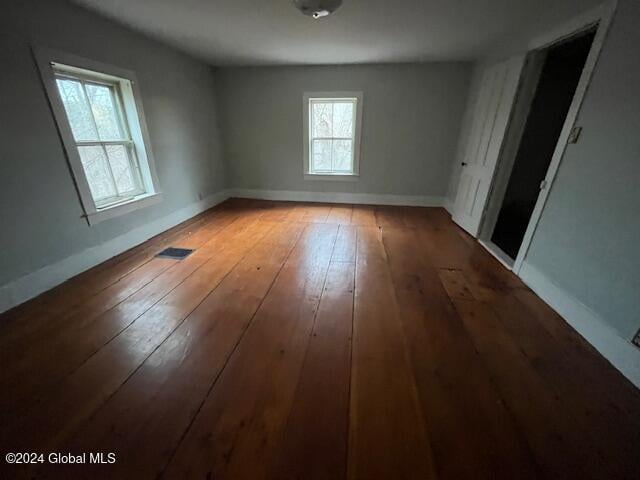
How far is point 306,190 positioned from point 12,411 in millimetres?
4176

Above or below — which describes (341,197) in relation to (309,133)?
below

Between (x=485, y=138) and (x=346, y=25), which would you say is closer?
(x=346, y=25)

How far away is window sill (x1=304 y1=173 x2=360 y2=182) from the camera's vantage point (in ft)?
15.1

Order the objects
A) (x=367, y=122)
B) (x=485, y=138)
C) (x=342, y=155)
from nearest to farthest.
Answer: (x=485, y=138) → (x=367, y=122) → (x=342, y=155)

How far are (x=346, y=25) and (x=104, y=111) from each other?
8.48ft

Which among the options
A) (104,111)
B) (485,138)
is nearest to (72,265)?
(104,111)

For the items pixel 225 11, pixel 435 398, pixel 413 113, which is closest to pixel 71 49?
pixel 225 11

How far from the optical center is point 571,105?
192 cm

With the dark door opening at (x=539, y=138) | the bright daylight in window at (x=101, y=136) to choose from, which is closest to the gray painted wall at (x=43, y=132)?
the bright daylight in window at (x=101, y=136)

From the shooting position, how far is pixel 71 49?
220 cm

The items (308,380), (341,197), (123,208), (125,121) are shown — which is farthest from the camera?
(341,197)

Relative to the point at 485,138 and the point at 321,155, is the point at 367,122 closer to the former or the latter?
the point at 321,155

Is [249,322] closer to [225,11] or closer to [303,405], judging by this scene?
[303,405]

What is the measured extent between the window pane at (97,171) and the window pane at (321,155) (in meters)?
2.97
